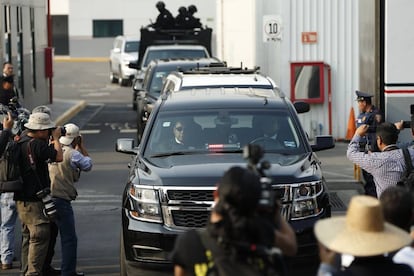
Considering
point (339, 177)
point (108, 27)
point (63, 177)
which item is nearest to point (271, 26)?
point (339, 177)

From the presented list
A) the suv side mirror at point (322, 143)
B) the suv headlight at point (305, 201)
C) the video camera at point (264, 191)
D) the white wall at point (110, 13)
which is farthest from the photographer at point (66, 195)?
the white wall at point (110, 13)

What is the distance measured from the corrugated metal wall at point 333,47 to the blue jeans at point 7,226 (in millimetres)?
10749

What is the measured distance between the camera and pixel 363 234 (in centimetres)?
509

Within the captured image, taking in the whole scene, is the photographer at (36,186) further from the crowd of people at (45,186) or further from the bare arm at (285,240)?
the bare arm at (285,240)

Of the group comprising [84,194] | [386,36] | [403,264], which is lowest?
[84,194]

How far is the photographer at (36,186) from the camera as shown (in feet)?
31.9

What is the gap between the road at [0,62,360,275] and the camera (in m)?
11.8

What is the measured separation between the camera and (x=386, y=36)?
511 inches

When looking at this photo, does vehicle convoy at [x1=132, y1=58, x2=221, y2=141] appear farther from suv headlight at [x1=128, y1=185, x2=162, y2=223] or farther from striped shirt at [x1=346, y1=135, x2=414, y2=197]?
striped shirt at [x1=346, y1=135, x2=414, y2=197]

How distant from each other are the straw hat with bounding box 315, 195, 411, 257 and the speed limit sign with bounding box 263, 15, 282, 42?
15402mm

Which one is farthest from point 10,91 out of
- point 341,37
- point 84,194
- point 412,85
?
point 341,37

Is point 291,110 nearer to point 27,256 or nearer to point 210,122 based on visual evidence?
point 210,122

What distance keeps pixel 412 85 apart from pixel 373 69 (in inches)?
33.1

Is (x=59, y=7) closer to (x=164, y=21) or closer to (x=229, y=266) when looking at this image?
(x=164, y=21)
